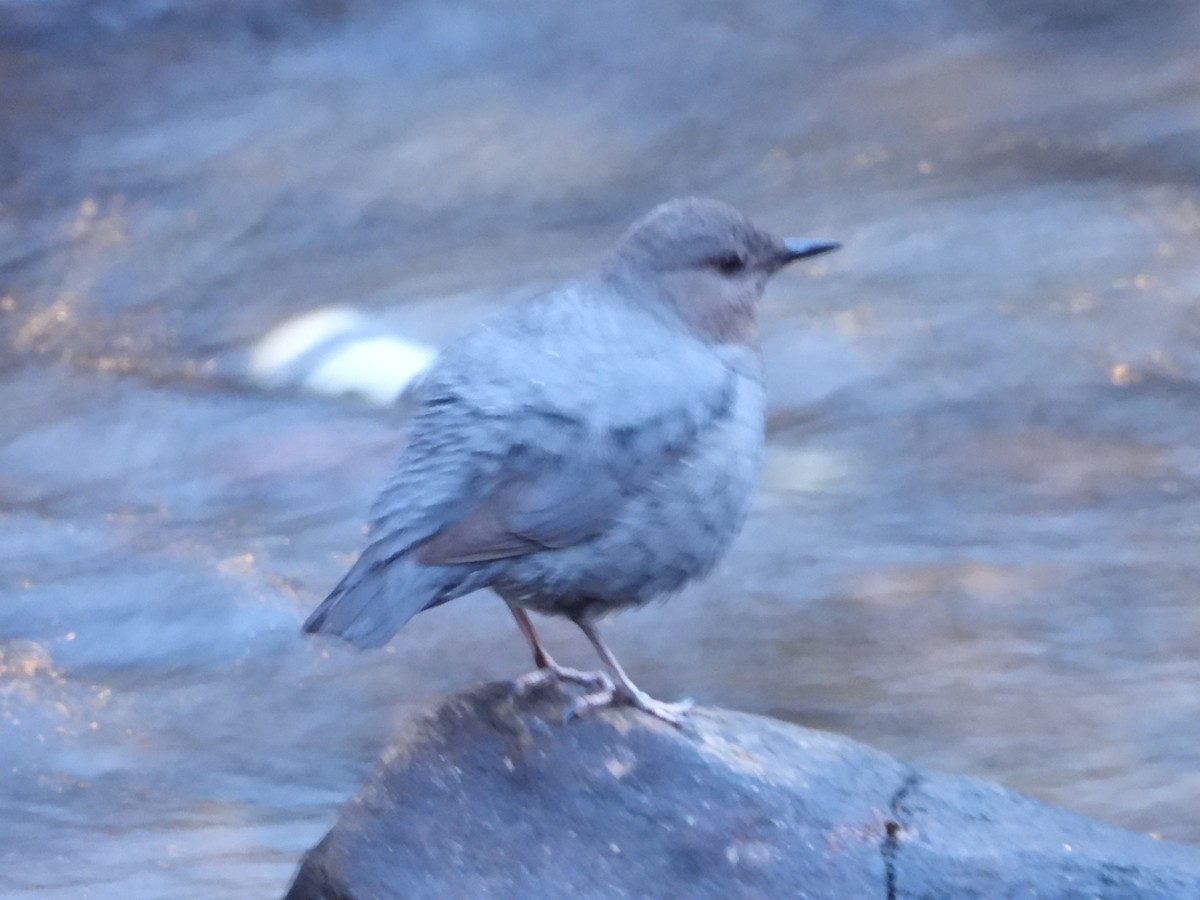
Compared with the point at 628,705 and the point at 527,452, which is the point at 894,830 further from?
the point at 527,452

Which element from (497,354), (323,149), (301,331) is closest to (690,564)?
(497,354)

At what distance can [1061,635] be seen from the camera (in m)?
5.28

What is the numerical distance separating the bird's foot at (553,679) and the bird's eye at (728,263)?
2.76 feet

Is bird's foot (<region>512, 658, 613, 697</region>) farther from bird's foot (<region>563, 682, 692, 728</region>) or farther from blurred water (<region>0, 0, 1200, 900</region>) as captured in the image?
blurred water (<region>0, 0, 1200, 900</region>)

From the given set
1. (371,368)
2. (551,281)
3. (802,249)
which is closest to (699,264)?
(802,249)

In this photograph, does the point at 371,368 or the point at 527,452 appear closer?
the point at 527,452

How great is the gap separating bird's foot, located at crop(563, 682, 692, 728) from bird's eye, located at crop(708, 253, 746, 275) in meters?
0.87

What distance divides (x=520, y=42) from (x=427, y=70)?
0.54 m

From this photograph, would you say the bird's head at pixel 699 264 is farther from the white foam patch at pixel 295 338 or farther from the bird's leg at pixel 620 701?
the white foam patch at pixel 295 338

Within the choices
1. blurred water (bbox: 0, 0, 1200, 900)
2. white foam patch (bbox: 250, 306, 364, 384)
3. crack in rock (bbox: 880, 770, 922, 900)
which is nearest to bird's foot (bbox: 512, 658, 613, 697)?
crack in rock (bbox: 880, 770, 922, 900)

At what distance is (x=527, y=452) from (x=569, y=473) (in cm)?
8

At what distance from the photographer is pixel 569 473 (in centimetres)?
285

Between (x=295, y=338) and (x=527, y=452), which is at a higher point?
(x=527, y=452)

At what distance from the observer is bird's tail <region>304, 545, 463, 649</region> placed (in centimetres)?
267
